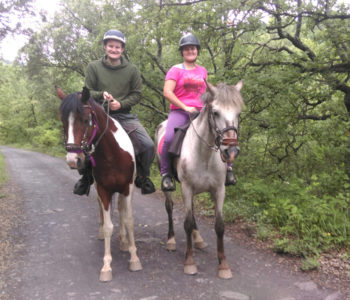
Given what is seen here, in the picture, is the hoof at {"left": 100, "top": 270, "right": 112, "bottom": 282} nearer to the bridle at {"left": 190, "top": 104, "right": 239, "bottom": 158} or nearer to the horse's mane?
the bridle at {"left": 190, "top": 104, "right": 239, "bottom": 158}

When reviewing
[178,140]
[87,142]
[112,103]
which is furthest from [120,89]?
[87,142]

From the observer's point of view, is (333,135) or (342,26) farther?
(333,135)

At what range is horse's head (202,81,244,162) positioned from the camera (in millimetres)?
2830

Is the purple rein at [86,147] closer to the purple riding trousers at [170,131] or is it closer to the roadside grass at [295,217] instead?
the purple riding trousers at [170,131]

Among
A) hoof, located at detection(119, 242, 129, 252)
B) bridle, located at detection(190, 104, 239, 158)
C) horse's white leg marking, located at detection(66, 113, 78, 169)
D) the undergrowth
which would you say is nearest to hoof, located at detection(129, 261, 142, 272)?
hoof, located at detection(119, 242, 129, 252)

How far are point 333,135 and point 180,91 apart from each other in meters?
3.74

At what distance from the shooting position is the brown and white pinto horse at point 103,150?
292 centimetres

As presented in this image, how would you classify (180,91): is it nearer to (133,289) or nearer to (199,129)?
(199,129)

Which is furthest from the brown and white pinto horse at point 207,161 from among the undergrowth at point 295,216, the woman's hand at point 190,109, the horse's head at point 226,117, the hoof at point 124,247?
the undergrowth at point 295,216

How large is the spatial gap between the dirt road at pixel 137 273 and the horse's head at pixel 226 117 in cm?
165

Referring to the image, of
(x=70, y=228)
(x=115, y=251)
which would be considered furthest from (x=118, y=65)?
(x=70, y=228)

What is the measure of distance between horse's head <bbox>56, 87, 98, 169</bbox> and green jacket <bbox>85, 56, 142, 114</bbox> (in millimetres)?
858

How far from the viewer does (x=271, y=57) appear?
6277mm

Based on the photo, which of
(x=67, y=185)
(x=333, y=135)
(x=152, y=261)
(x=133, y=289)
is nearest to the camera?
(x=133, y=289)
